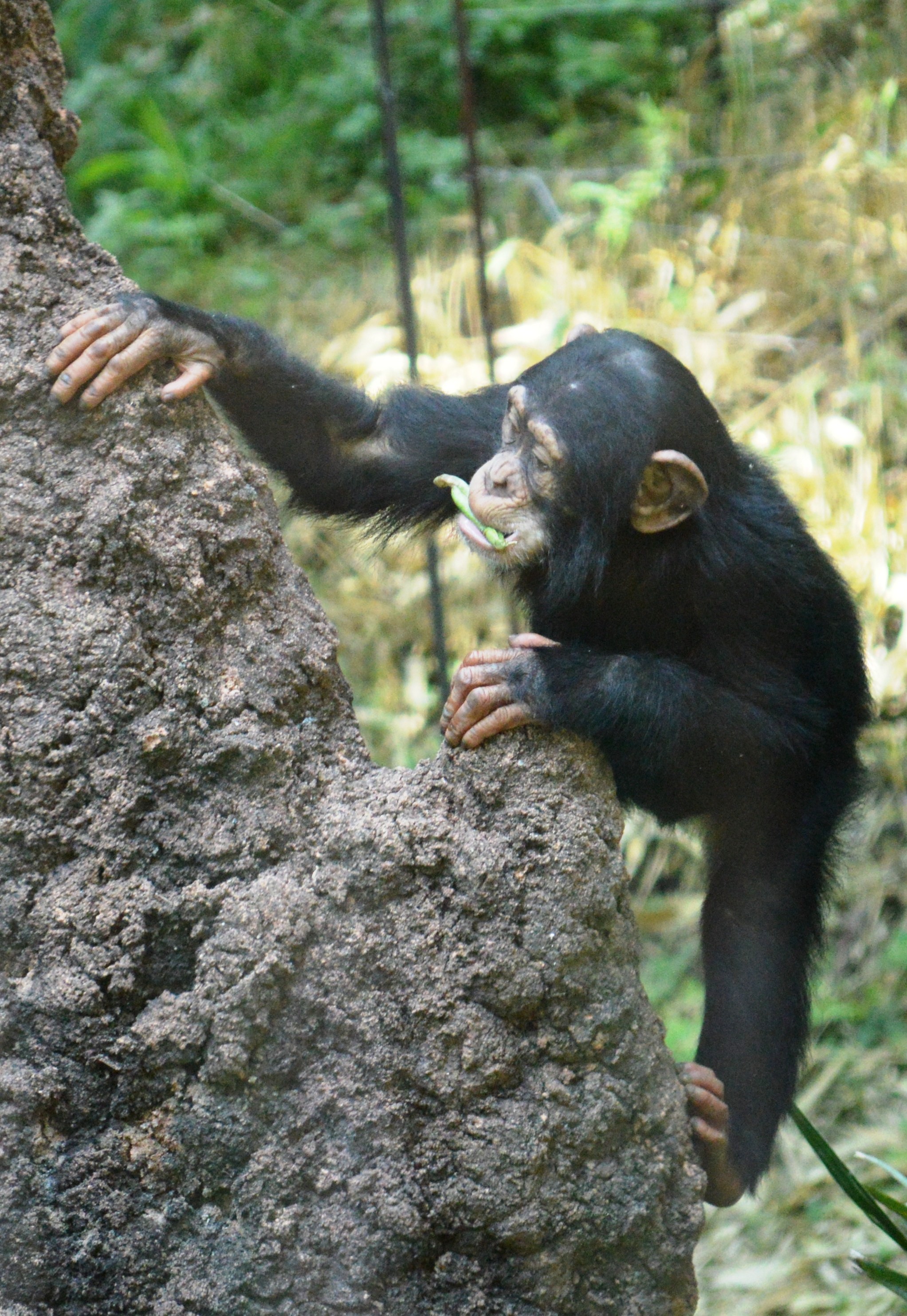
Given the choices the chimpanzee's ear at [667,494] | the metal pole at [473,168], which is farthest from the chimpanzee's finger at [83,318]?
the metal pole at [473,168]

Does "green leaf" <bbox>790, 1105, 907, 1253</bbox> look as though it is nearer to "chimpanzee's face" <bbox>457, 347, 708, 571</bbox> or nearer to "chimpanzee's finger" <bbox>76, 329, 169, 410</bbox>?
"chimpanzee's face" <bbox>457, 347, 708, 571</bbox>

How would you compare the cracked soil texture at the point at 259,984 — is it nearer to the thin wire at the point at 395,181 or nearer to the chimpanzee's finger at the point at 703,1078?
the chimpanzee's finger at the point at 703,1078

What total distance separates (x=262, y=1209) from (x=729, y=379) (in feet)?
16.4

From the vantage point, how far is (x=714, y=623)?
8.64 ft

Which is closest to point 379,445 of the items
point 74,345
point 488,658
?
point 488,658

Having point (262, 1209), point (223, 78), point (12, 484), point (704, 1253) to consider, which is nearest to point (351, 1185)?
point (262, 1209)

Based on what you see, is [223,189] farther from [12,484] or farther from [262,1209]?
[262,1209]

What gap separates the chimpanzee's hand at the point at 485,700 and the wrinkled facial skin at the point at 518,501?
0.52 m

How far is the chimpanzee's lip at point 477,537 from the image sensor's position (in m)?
2.58

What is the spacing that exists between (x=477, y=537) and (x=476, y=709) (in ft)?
2.32

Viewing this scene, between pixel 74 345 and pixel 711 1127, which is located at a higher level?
pixel 74 345

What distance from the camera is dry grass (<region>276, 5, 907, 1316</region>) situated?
5.16 metres

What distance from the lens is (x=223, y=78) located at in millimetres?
8195

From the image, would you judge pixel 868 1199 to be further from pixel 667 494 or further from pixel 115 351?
pixel 115 351
